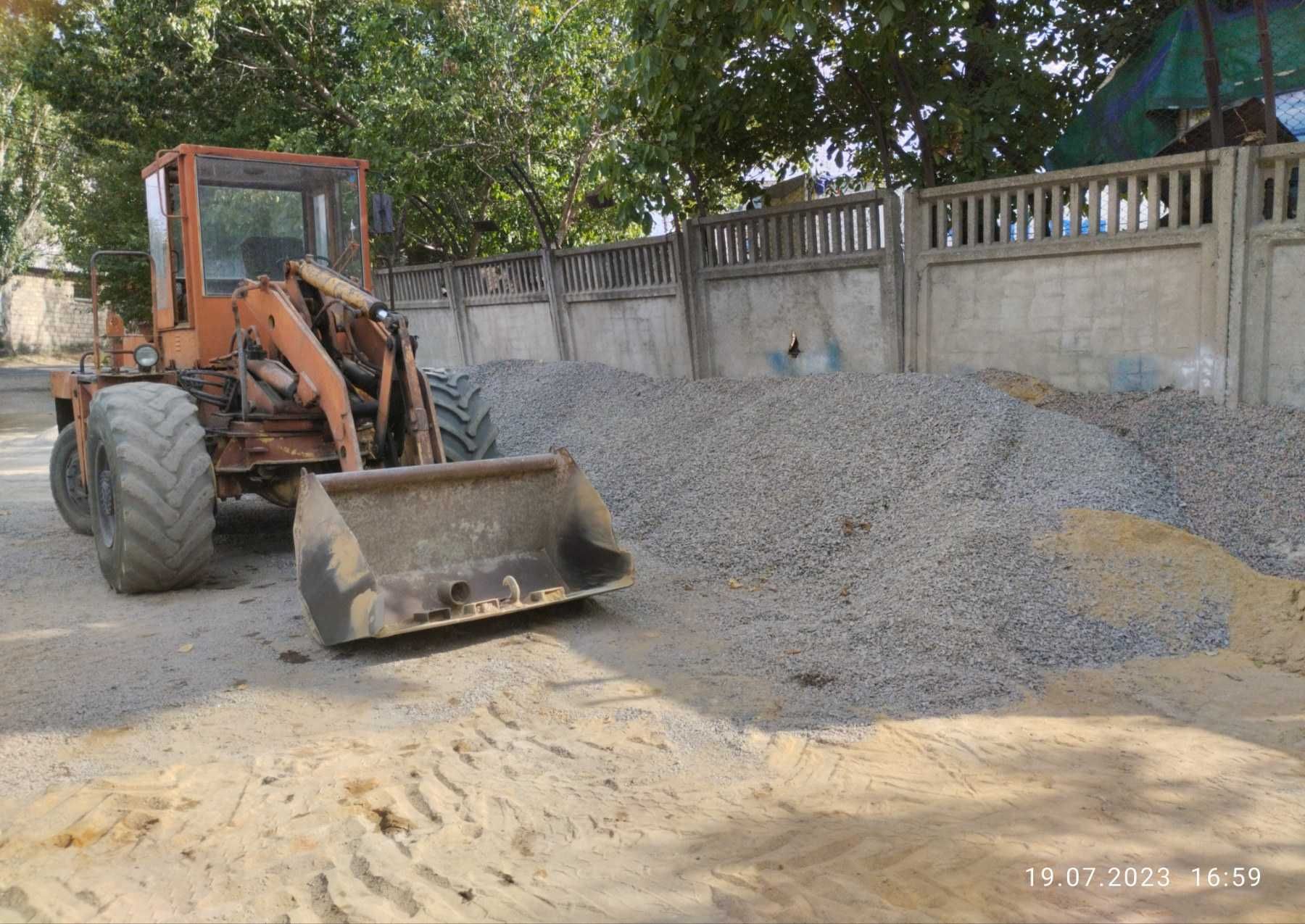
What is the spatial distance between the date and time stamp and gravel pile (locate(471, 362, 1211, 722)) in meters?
1.38

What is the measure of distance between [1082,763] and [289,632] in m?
3.99

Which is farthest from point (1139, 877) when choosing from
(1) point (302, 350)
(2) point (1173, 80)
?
(2) point (1173, 80)

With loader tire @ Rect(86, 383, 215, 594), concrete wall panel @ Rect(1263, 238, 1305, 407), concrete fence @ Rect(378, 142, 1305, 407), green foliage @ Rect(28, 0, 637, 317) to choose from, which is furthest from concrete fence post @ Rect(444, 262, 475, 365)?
concrete wall panel @ Rect(1263, 238, 1305, 407)

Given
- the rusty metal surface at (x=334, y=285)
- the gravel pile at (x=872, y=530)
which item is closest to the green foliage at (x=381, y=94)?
the gravel pile at (x=872, y=530)

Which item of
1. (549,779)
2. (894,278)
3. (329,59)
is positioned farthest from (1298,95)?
(329,59)

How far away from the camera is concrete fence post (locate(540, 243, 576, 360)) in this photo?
44.2 feet

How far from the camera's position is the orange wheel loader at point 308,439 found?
5.77m

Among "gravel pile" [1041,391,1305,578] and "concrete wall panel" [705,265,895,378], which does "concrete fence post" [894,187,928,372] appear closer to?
"concrete wall panel" [705,265,895,378]

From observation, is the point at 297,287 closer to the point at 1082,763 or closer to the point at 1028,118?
the point at 1082,763

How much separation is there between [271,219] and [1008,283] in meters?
5.43

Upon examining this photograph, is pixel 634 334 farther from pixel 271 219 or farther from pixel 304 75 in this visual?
pixel 304 75

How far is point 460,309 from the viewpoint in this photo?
51.6ft

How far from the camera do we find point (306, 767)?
4156 millimetres

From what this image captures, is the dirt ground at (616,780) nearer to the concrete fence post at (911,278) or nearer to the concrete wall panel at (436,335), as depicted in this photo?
the concrete fence post at (911,278)
